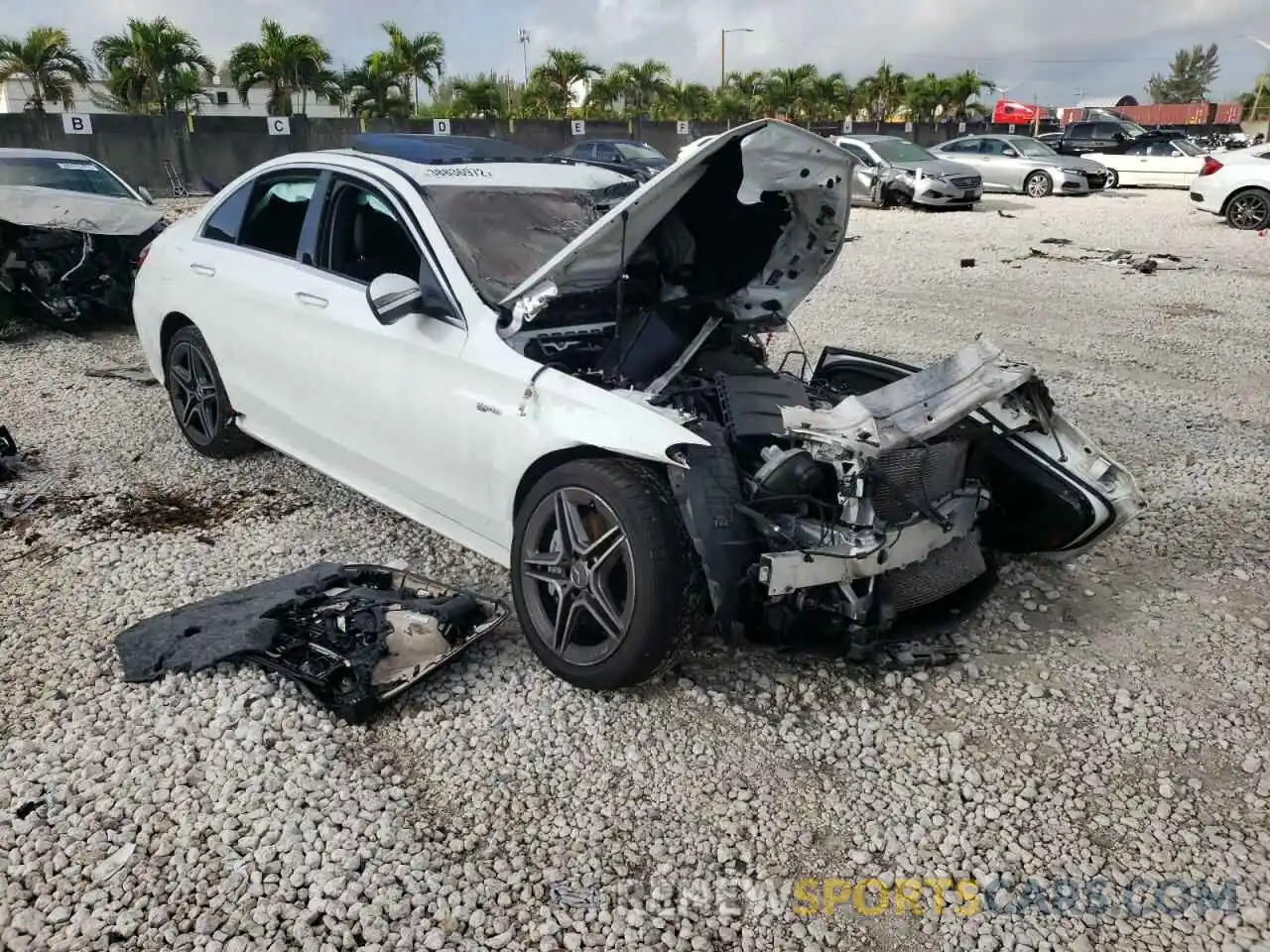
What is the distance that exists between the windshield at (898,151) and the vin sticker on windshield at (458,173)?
1689cm

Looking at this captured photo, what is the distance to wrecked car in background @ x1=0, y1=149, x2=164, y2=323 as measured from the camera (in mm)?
8602

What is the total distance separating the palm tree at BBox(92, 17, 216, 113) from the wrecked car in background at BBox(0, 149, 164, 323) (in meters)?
26.9

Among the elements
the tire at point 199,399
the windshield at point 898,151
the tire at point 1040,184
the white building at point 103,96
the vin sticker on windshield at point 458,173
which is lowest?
the tire at point 199,399

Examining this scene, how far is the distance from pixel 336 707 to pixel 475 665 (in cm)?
54

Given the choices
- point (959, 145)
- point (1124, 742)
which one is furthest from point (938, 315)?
point (959, 145)

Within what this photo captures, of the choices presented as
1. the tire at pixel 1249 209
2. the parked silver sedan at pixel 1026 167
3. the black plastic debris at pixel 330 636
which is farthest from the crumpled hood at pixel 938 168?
the black plastic debris at pixel 330 636

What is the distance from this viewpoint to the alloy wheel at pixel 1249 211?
14891 mm

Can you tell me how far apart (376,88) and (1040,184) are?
86.6ft

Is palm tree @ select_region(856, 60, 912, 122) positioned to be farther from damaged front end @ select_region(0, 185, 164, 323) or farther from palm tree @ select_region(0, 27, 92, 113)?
damaged front end @ select_region(0, 185, 164, 323)

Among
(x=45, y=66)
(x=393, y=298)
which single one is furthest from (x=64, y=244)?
(x=45, y=66)

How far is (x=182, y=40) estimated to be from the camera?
1265 inches

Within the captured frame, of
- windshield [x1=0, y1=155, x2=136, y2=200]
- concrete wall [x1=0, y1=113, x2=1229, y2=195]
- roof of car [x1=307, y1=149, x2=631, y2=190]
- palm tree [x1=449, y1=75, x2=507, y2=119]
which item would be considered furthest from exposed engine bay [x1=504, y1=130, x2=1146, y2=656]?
palm tree [x1=449, y1=75, x2=507, y2=119]

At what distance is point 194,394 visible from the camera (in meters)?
5.46

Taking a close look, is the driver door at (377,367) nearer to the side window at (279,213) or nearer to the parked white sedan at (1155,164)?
the side window at (279,213)
